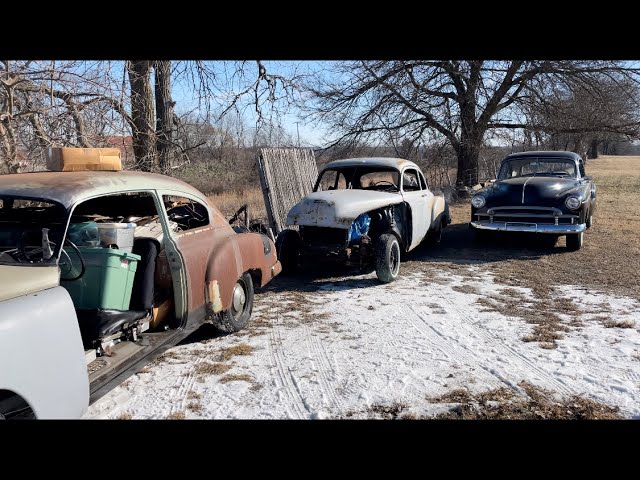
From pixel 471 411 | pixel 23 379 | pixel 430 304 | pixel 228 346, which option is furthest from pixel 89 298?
pixel 430 304

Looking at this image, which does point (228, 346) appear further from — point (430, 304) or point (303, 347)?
point (430, 304)

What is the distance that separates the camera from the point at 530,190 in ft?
30.7

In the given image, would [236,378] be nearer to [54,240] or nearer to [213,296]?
[213,296]

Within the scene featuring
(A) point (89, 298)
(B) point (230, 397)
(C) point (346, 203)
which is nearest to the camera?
(A) point (89, 298)

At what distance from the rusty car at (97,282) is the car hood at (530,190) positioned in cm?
604

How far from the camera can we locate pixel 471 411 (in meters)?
3.51

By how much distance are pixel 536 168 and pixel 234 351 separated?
8680 mm

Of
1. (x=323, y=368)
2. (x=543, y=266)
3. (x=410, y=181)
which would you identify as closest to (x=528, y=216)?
(x=543, y=266)

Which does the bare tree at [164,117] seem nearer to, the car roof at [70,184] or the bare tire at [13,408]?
the car roof at [70,184]

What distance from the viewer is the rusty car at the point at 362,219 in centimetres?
724

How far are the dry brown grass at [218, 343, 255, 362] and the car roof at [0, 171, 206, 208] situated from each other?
165 centimetres

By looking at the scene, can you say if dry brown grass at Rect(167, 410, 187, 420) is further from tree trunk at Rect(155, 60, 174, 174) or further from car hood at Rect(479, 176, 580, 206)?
car hood at Rect(479, 176, 580, 206)

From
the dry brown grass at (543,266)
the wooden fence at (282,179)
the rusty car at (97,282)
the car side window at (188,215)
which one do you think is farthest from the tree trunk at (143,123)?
the dry brown grass at (543,266)
